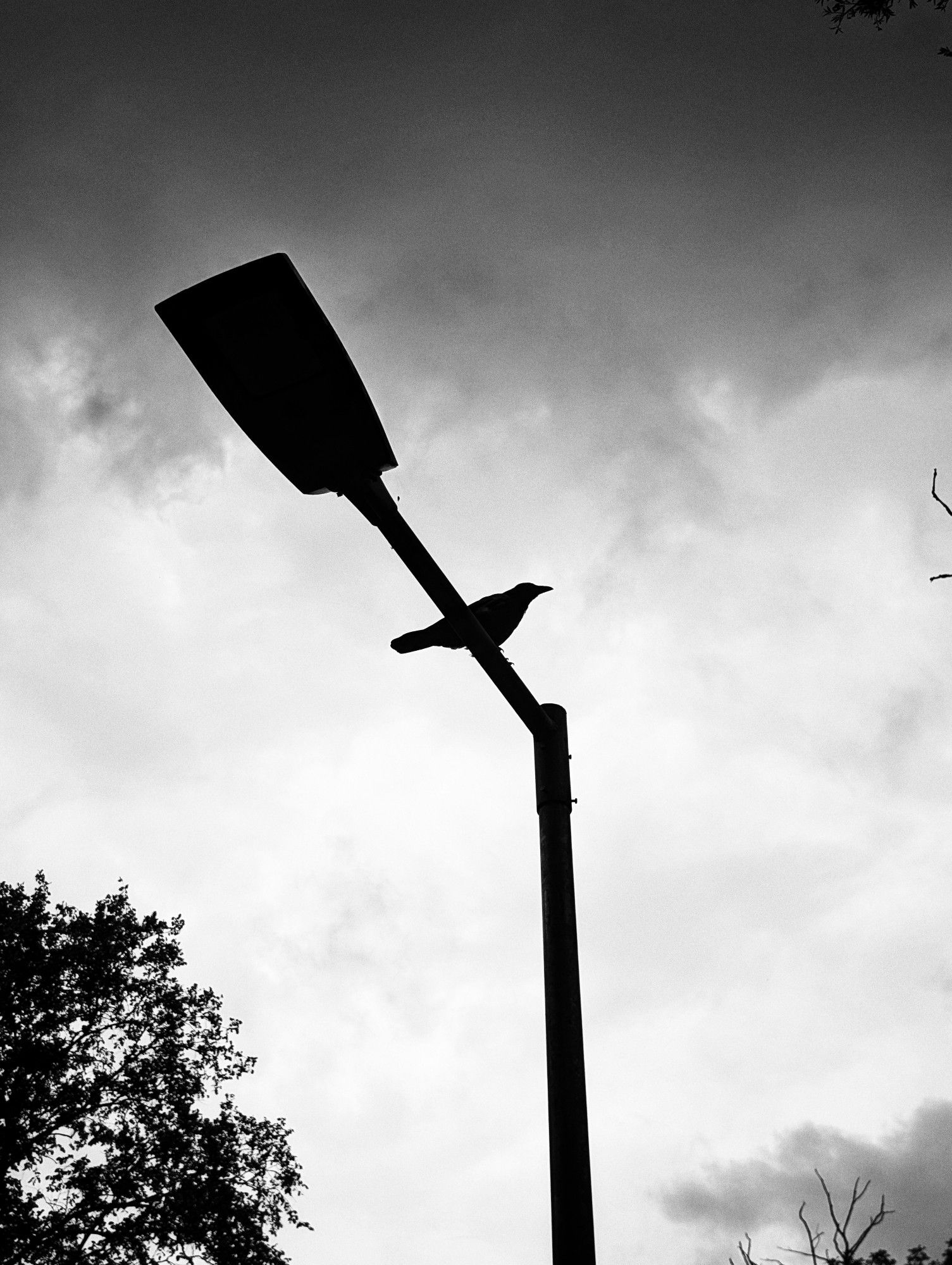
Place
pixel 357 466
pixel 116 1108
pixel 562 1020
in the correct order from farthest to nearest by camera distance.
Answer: pixel 116 1108 < pixel 357 466 < pixel 562 1020

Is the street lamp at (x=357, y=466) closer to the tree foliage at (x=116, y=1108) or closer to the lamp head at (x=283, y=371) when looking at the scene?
the lamp head at (x=283, y=371)

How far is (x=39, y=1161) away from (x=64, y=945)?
12.9 feet

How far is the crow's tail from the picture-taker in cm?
354

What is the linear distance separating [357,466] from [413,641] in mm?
753

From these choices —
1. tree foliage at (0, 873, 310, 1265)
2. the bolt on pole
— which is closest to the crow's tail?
the bolt on pole

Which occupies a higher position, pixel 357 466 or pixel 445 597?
pixel 357 466

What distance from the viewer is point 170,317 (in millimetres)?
2775

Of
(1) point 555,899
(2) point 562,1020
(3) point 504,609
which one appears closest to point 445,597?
(3) point 504,609

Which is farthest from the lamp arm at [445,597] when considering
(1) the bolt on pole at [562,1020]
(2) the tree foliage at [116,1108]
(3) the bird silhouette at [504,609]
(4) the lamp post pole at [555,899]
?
(2) the tree foliage at [116,1108]

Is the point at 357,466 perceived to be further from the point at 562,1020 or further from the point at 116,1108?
the point at 116,1108

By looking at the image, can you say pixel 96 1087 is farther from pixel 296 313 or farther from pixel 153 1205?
pixel 296 313

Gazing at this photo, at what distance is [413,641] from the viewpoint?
358cm

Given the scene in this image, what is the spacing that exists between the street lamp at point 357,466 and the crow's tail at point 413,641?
23 cm

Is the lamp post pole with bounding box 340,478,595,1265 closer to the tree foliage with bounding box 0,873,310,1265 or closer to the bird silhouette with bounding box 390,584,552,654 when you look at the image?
the bird silhouette with bounding box 390,584,552,654
